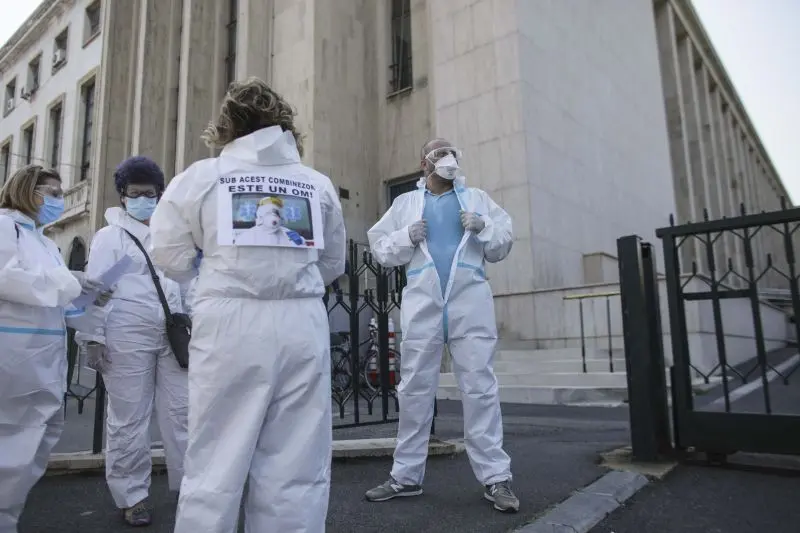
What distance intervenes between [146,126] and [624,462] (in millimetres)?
18751

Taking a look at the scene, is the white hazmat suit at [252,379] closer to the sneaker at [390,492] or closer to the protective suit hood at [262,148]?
the protective suit hood at [262,148]

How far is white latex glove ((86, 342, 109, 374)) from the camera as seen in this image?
125 inches

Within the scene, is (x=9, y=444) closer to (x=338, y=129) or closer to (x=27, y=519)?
(x=27, y=519)

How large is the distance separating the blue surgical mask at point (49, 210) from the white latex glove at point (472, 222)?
2297 millimetres

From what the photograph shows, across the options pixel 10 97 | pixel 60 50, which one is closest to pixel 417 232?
pixel 60 50

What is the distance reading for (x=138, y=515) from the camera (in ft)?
10.3

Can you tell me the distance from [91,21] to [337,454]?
23.9 metres

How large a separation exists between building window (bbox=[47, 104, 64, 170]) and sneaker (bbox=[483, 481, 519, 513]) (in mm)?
24333

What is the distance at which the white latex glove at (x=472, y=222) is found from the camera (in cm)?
359

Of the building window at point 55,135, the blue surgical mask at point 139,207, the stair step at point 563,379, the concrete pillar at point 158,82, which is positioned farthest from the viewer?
the building window at point 55,135

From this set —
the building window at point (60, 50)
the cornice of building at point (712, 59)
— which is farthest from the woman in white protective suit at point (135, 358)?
the cornice of building at point (712, 59)

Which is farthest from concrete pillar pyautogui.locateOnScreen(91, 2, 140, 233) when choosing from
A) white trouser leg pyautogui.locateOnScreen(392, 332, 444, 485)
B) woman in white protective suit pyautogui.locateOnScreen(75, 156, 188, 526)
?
white trouser leg pyautogui.locateOnScreen(392, 332, 444, 485)

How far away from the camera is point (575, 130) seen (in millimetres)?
13977

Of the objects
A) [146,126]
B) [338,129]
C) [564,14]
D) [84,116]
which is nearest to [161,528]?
[338,129]
